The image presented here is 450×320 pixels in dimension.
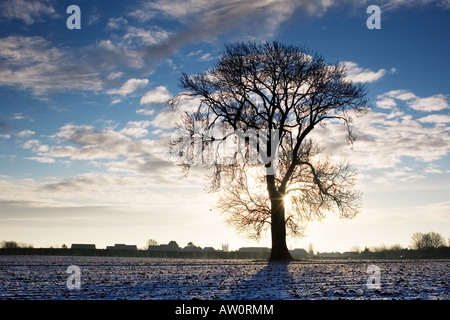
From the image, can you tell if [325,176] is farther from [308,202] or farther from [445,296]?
[445,296]

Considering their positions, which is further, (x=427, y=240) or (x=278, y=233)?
(x=427, y=240)

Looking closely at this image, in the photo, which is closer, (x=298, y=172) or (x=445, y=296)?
(x=445, y=296)

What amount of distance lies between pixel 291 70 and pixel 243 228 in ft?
48.6

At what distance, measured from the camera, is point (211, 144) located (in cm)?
3538

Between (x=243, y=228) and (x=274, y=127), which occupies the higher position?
(x=274, y=127)

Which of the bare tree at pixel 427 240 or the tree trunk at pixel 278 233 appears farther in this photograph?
the bare tree at pixel 427 240

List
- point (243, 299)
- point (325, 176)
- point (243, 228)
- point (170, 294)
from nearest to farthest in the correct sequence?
point (243, 299), point (170, 294), point (325, 176), point (243, 228)

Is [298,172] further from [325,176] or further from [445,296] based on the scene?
[445,296]

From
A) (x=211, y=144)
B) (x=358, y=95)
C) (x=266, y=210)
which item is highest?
(x=358, y=95)

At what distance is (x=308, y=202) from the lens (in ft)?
125

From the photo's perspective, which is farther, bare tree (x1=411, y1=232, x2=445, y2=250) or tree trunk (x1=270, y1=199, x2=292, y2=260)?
bare tree (x1=411, y1=232, x2=445, y2=250)
